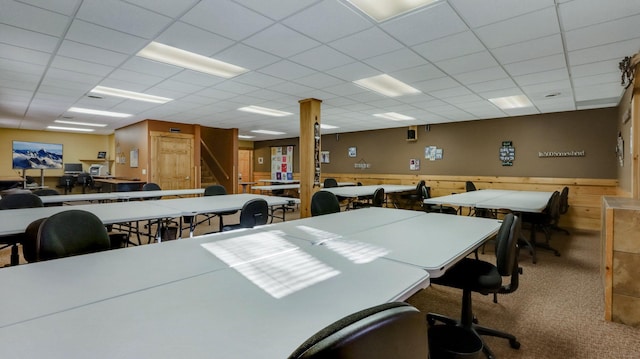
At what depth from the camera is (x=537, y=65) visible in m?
3.88

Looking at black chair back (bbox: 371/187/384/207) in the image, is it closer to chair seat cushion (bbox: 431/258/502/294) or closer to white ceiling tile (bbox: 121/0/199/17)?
chair seat cushion (bbox: 431/258/502/294)

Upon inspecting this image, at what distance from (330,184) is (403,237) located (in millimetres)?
5916

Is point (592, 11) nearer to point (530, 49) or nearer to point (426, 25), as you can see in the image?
point (530, 49)

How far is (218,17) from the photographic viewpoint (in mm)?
2738

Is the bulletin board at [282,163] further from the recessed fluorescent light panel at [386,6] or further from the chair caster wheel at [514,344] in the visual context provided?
the chair caster wheel at [514,344]

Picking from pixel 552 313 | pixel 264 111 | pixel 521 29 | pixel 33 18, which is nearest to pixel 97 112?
pixel 264 111

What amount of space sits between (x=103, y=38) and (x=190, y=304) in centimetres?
330

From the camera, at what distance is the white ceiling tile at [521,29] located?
2709mm

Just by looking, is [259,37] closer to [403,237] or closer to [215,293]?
[403,237]

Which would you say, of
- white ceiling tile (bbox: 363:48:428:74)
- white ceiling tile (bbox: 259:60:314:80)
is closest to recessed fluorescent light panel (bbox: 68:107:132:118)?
white ceiling tile (bbox: 259:60:314:80)

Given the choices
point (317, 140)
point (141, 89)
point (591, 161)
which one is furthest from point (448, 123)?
point (141, 89)

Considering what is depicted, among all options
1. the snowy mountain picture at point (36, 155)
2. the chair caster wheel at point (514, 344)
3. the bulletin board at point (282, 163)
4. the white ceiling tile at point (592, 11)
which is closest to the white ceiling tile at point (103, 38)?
the white ceiling tile at point (592, 11)

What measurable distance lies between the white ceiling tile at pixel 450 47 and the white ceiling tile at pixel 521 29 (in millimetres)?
97

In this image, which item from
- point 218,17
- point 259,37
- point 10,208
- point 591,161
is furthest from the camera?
point 591,161
